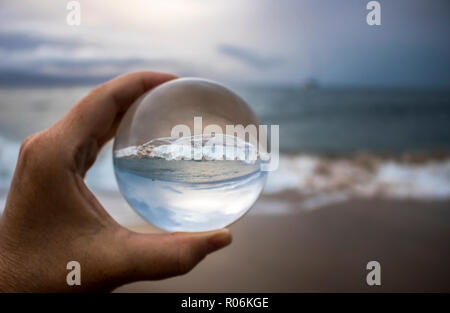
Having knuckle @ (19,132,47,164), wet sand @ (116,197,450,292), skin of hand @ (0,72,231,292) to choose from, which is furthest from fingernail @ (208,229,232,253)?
wet sand @ (116,197,450,292)

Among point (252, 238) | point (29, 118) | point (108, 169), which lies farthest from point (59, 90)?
point (252, 238)

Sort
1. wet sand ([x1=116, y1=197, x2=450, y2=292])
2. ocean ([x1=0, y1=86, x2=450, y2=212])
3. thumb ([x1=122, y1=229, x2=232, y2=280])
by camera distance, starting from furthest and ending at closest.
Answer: ocean ([x1=0, y1=86, x2=450, y2=212])
wet sand ([x1=116, y1=197, x2=450, y2=292])
thumb ([x1=122, y1=229, x2=232, y2=280])

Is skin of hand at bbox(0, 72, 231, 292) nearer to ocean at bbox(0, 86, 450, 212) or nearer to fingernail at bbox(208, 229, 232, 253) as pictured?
fingernail at bbox(208, 229, 232, 253)

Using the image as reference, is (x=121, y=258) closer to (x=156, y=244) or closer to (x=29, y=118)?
(x=156, y=244)

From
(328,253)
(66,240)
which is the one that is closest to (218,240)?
(66,240)

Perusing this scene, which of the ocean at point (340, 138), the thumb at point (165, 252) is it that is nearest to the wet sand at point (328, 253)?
the ocean at point (340, 138)
